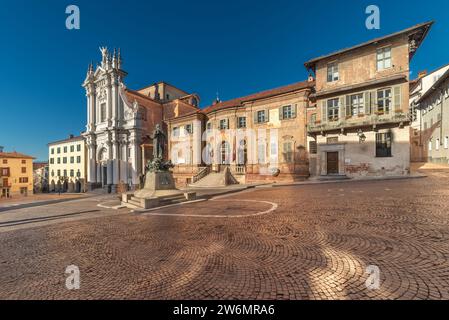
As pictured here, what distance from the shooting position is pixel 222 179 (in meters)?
20.5

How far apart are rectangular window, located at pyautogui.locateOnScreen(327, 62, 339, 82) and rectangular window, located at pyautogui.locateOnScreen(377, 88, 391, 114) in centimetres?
421

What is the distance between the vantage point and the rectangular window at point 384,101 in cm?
1712

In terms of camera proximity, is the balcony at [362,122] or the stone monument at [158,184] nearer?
the stone monument at [158,184]

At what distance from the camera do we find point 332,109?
1970 centimetres

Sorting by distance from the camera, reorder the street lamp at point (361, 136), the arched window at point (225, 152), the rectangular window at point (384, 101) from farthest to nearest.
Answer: the arched window at point (225, 152), the street lamp at point (361, 136), the rectangular window at point (384, 101)

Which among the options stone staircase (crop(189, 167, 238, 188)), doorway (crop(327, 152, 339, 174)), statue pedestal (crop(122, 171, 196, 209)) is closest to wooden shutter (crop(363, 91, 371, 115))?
doorway (crop(327, 152, 339, 174))

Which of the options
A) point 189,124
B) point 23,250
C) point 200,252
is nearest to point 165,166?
point 23,250

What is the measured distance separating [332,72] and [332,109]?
3.95 m

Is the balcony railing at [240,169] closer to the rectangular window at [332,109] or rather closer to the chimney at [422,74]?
the rectangular window at [332,109]

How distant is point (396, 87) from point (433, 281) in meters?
19.8

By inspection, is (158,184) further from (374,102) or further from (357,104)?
(374,102)

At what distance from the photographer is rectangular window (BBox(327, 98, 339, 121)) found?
1950 cm

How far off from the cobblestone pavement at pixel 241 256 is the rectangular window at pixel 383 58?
15.6 m

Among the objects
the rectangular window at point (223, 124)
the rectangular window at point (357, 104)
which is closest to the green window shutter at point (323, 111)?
the rectangular window at point (357, 104)
